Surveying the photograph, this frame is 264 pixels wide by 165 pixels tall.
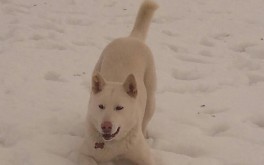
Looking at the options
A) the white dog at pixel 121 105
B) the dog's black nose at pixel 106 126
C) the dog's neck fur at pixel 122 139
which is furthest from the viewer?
the dog's neck fur at pixel 122 139

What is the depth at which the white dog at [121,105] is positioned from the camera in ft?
10.2

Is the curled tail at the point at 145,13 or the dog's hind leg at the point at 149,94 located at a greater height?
the curled tail at the point at 145,13

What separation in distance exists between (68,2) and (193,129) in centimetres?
372

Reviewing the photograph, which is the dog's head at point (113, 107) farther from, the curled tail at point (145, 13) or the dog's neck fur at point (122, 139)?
the curled tail at point (145, 13)

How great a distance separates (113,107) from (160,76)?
1826 millimetres

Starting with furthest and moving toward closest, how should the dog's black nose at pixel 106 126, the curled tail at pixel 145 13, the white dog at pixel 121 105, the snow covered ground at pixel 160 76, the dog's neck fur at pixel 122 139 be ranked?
the curled tail at pixel 145 13 → the snow covered ground at pixel 160 76 → the dog's neck fur at pixel 122 139 → the white dog at pixel 121 105 → the dog's black nose at pixel 106 126

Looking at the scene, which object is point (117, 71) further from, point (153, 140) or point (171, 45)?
point (171, 45)

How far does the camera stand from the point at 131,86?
10.5 feet

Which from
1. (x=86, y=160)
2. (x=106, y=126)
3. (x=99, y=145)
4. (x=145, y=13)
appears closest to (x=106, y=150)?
(x=99, y=145)

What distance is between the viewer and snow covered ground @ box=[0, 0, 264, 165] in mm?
3682

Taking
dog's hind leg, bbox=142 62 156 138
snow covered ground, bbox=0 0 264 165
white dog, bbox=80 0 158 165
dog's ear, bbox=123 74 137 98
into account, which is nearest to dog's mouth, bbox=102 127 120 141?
white dog, bbox=80 0 158 165

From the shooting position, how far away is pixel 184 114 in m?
4.19

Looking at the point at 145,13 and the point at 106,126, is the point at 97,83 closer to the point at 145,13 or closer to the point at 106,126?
the point at 106,126

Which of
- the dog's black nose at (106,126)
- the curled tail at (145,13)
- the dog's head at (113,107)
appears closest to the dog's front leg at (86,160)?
the dog's head at (113,107)
